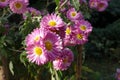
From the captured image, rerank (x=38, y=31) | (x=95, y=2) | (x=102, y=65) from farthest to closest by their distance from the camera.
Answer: (x=102, y=65) → (x=95, y=2) → (x=38, y=31)

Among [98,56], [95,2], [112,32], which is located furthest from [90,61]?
[95,2]

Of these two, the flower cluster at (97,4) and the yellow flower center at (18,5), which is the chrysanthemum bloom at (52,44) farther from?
the flower cluster at (97,4)

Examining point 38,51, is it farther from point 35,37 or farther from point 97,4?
point 97,4

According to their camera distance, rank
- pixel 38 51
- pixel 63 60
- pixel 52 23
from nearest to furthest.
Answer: pixel 38 51 → pixel 52 23 → pixel 63 60

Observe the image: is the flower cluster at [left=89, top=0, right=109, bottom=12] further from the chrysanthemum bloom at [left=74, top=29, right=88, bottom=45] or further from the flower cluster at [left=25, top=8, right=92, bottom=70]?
the chrysanthemum bloom at [left=74, top=29, right=88, bottom=45]

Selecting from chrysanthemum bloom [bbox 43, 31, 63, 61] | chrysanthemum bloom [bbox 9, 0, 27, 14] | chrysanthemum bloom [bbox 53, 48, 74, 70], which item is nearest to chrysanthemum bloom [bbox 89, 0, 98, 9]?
chrysanthemum bloom [bbox 9, 0, 27, 14]

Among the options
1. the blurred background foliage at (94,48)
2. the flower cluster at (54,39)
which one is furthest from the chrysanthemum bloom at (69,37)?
the blurred background foliage at (94,48)

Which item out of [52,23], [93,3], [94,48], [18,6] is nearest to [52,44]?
[52,23]

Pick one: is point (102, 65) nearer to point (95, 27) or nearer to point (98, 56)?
point (98, 56)
